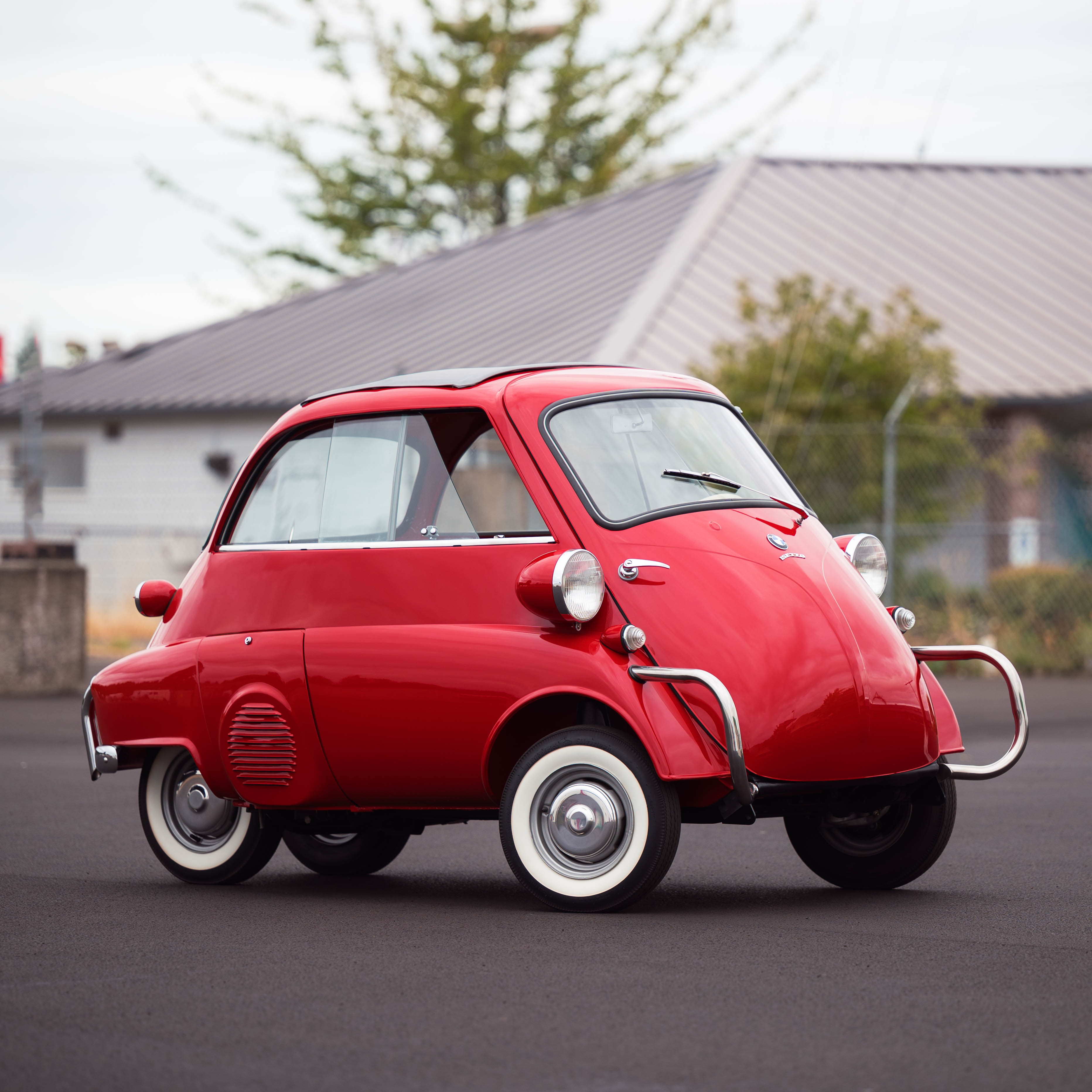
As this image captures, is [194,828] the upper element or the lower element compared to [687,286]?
lower

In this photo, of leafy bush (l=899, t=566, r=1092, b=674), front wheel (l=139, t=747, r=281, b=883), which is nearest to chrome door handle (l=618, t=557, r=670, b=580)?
front wheel (l=139, t=747, r=281, b=883)

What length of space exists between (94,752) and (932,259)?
21375 mm

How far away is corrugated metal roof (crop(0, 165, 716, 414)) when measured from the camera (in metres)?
26.8

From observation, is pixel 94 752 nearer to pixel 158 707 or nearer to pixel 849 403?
pixel 158 707

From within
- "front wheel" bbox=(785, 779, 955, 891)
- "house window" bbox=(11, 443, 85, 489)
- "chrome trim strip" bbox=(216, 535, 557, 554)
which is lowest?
"front wheel" bbox=(785, 779, 955, 891)

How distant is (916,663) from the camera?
6.97 m

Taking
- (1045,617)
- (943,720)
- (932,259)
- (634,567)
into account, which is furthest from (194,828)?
(932,259)

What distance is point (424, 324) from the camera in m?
29.0

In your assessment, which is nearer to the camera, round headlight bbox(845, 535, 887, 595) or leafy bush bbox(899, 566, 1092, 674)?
round headlight bbox(845, 535, 887, 595)

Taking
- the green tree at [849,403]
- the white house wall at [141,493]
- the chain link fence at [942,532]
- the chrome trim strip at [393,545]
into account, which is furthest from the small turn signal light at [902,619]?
the white house wall at [141,493]

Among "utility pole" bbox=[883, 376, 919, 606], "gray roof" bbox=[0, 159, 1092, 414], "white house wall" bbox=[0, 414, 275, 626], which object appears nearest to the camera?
"utility pole" bbox=[883, 376, 919, 606]

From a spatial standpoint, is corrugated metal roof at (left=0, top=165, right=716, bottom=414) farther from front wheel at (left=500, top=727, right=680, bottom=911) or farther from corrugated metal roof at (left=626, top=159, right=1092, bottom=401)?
front wheel at (left=500, top=727, right=680, bottom=911)

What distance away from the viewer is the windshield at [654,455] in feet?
22.7

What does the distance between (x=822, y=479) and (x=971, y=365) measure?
5227mm
